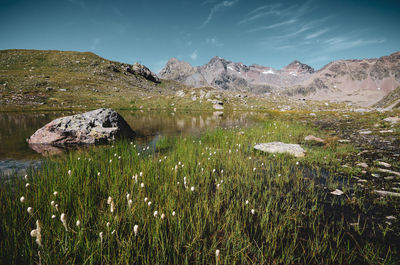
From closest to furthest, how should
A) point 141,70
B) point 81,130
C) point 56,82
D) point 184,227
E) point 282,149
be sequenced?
1. point 184,227
2. point 282,149
3. point 81,130
4. point 56,82
5. point 141,70

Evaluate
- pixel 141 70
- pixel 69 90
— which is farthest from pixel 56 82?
pixel 141 70

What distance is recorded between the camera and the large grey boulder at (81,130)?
10.0 m

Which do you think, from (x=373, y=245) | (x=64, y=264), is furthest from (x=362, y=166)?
(x=64, y=264)

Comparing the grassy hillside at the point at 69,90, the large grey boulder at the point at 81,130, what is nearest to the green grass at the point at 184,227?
the large grey boulder at the point at 81,130

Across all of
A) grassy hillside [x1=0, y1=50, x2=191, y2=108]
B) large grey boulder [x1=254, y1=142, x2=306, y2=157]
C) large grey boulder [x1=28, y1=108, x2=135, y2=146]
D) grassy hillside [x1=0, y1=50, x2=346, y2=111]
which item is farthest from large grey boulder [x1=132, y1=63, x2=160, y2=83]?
large grey boulder [x1=254, y1=142, x2=306, y2=157]

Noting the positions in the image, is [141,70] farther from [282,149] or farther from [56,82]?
[282,149]

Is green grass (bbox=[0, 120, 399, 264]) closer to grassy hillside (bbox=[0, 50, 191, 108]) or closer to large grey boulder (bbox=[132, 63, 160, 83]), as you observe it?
grassy hillside (bbox=[0, 50, 191, 108])

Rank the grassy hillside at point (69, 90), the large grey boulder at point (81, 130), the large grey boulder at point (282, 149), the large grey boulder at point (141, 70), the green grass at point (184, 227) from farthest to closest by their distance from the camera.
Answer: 1. the large grey boulder at point (141, 70)
2. the grassy hillside at point (69, 90)
3. the large grey boulder at point (81, 130)
4. the large grey boulder at point (282, 149)
5. the green grass at point (184, 227)

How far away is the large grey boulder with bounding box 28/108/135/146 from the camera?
10.0 m

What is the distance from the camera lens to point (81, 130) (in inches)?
417

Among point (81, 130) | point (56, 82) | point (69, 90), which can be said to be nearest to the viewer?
point (81, 130)

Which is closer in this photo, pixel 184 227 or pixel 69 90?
pixel 184 227

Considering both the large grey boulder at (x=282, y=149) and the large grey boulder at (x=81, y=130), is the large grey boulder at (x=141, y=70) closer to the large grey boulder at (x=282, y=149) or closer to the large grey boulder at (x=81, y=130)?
the large grey boulder at (x=81, y=130)

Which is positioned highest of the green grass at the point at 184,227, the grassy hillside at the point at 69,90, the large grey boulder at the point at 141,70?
the large grey boulder at the point at 141,70
